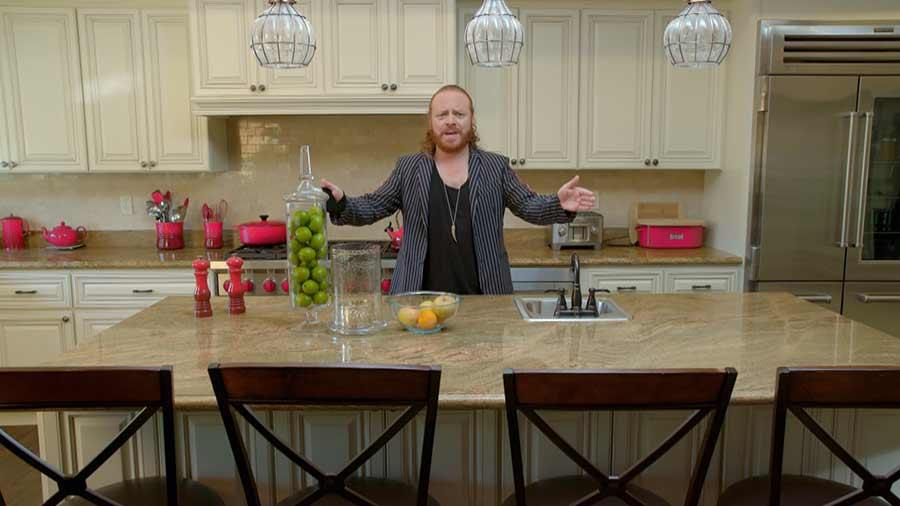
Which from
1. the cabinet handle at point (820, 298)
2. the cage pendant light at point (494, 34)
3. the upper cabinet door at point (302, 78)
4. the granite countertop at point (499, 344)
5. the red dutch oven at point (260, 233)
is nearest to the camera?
the granite countertop at point (499, 344)

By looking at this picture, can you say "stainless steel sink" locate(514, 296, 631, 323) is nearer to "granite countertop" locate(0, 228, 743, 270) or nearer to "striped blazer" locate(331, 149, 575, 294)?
"striped blazer" locate(331, 149, 575, 294)

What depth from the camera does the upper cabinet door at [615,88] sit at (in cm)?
358

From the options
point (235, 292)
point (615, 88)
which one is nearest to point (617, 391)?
point (235, 292)

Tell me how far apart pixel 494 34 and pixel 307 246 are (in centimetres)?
82

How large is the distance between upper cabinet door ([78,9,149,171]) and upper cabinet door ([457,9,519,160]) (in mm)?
1725

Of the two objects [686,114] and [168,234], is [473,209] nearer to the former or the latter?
[686,114]

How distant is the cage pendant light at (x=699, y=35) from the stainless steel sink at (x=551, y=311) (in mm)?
805

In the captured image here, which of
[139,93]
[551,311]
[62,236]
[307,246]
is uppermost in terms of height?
[139,93]

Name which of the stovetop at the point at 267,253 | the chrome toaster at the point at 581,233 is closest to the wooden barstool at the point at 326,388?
the stovetop at the point at 267,253

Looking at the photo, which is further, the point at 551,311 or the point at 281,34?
the point at 551,311

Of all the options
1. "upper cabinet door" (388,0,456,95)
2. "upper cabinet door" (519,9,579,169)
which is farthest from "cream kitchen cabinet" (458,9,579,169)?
"upper cabinet door" (388,0,456,95)

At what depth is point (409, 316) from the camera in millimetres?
1828

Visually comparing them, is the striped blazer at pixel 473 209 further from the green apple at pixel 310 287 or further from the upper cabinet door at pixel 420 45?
the upper cabinet door at pixel 420 45

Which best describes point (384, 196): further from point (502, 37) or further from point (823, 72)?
point (823, 72)
